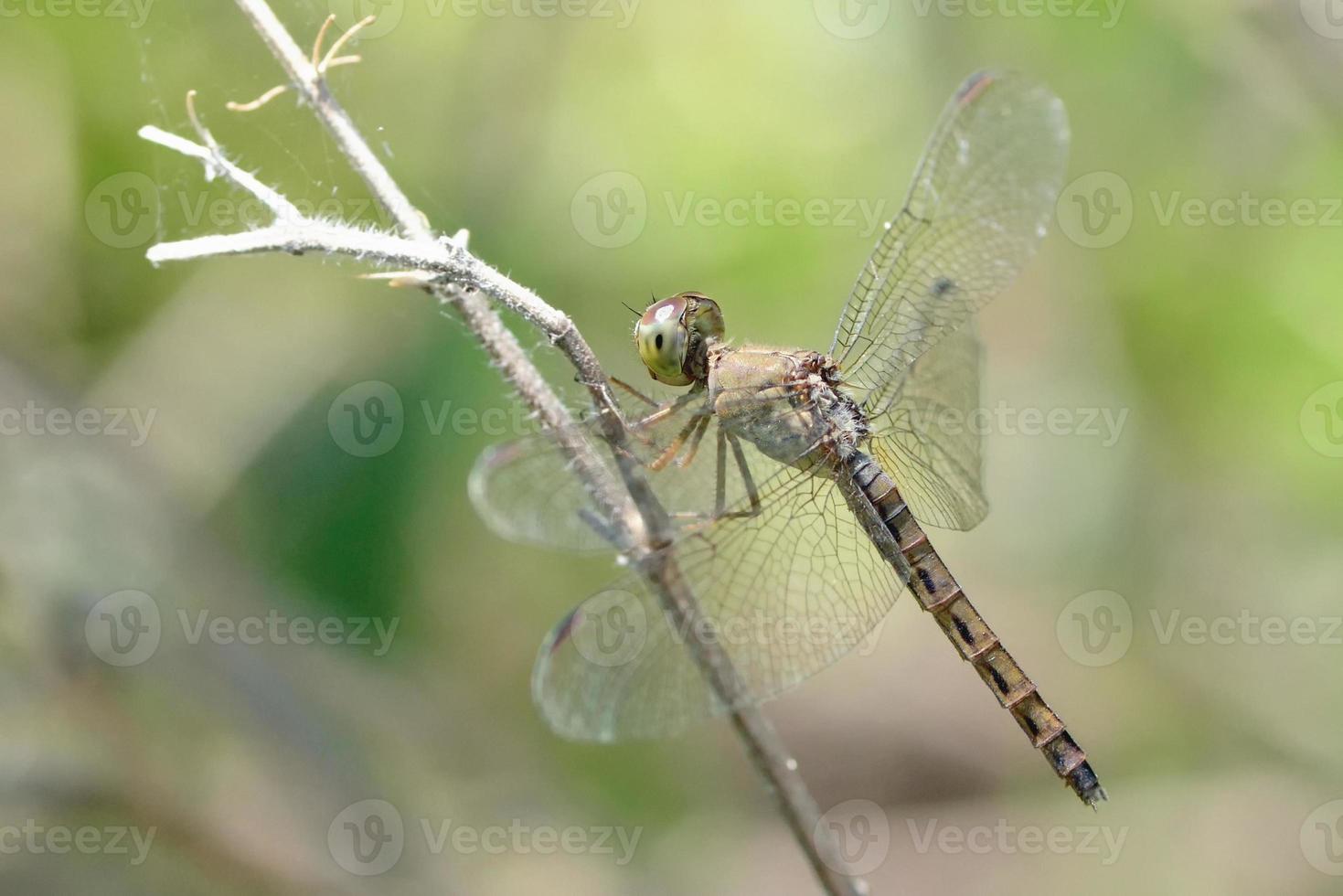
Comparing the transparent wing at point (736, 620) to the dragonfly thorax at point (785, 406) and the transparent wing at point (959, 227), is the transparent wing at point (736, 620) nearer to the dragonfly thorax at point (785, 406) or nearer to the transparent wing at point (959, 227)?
the dragonfly thorax at point (785, 406)

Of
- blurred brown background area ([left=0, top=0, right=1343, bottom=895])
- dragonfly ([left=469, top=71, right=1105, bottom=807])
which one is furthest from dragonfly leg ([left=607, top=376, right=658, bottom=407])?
blurred brown background area ([left=0, top=0, right=1343, bottom=895])

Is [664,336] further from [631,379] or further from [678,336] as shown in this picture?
[631,379]

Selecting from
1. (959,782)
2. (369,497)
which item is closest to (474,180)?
(369,497)

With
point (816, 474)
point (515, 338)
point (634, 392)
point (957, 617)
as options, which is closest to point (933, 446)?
point (816, 474)

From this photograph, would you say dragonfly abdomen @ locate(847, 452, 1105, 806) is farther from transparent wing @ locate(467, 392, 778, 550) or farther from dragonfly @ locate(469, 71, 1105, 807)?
transparent wing @ locate(467, 392, 778, 550)

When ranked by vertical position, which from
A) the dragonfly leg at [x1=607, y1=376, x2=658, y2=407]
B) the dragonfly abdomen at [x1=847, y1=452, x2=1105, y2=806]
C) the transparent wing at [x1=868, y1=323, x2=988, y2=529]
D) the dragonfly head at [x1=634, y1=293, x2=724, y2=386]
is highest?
the dragonfly head at [x1=634, y1=293, x2=724, y2=386]

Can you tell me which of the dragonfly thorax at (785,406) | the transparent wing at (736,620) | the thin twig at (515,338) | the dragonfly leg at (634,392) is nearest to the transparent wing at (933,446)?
the dragonfly thorax at (785,406)

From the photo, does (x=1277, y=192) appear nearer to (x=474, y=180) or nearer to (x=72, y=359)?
(x=474, y=180)
